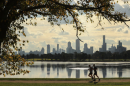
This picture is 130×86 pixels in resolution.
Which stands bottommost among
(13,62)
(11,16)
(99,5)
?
(13,62)

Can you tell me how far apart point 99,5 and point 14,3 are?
217 inches

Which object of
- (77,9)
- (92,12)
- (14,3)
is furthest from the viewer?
(92,12)

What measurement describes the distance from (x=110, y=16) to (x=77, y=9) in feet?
7.44

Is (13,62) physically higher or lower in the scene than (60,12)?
lower

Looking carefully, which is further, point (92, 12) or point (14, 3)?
point (92, 12)

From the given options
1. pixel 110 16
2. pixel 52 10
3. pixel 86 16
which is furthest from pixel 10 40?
pixel 110 16

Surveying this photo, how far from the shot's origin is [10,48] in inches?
532

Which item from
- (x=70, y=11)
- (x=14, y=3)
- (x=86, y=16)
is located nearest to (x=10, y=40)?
(x=14, y=3)

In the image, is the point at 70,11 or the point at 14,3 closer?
the point at 14,3

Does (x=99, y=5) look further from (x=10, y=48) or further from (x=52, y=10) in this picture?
(x=10, y=48)

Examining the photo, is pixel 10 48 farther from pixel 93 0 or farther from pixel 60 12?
pixel 93 0

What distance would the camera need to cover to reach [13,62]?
1270 cm

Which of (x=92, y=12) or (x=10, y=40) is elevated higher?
(x=92, y=12)

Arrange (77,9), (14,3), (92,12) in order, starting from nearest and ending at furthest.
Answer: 1. (14,3)
2. (77,9)
3. (92,12)
